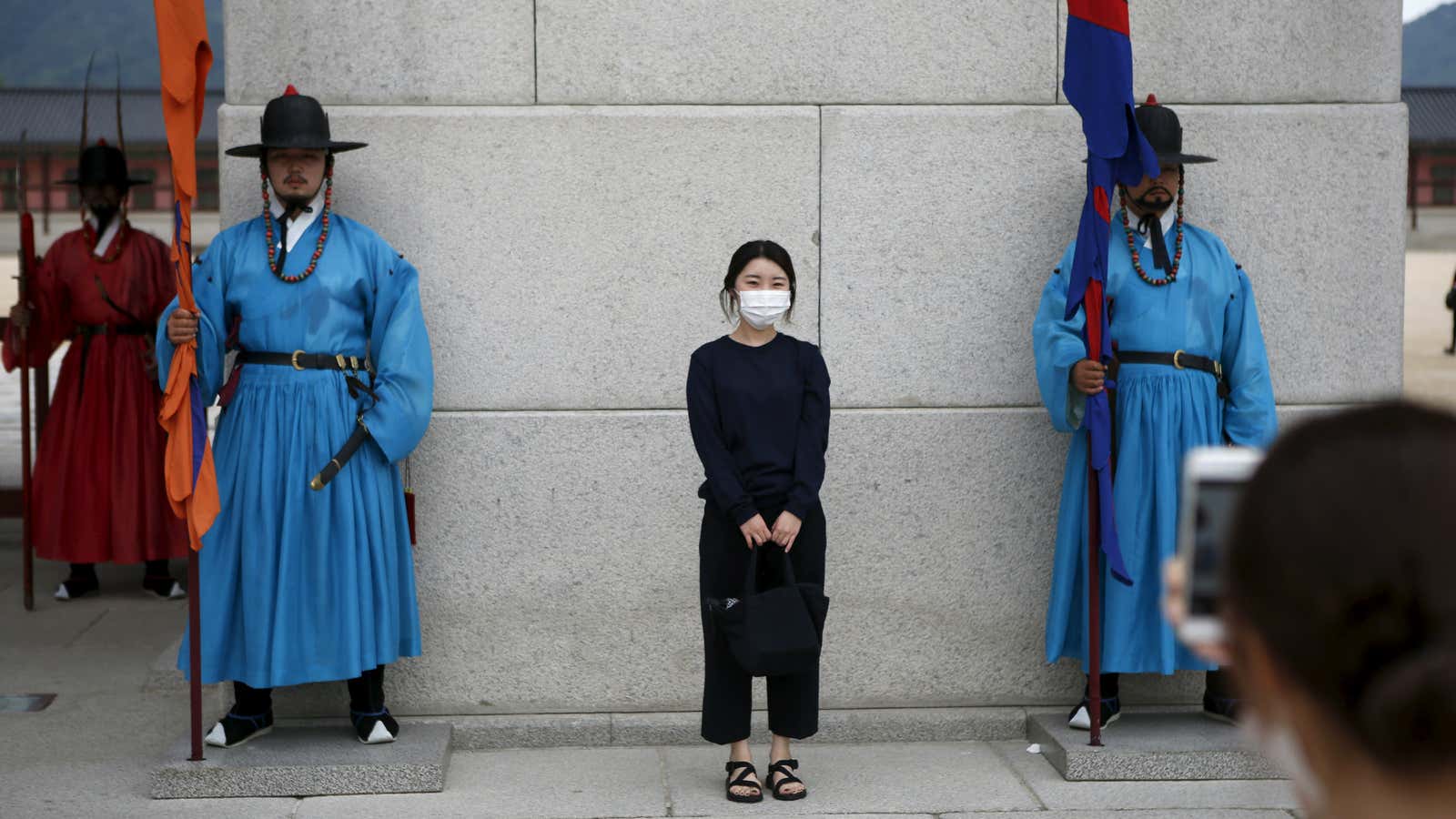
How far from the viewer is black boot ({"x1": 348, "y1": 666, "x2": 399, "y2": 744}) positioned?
4.75 meters

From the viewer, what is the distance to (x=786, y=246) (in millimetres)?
5027

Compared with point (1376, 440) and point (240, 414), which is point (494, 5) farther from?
point (1376, 440)

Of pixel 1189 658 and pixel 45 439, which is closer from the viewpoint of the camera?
pixel 1189 658

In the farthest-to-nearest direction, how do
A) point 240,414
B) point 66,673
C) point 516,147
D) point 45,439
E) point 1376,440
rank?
1. point 45,439
2. point 66,673
3. point 516,147
4. point 240,414
5. point 1376,440

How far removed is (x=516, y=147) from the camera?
4973mm

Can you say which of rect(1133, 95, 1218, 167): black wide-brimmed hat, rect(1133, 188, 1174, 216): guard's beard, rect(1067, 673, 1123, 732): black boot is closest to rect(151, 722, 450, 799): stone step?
rect(1067, 673, 1123, 732): black boot

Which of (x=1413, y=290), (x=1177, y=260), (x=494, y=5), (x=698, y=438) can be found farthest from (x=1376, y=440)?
(x=1413, y=290)

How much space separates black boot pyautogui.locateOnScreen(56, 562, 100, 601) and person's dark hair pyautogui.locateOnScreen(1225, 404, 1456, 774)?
23.6 feet

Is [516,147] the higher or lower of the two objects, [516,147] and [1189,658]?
the higher

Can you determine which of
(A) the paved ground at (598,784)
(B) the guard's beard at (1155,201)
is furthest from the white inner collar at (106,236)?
(B) the guard's beard at (1155,201)

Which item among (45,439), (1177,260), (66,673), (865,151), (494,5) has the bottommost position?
(66,673)

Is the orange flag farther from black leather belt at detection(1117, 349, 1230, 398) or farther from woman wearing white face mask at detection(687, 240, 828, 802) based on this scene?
black leather belt at detection(1117, 349, 1230, 398)

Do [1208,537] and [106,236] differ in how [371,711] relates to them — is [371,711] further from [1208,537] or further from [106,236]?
[1208,537]

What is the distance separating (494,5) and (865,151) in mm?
1217
